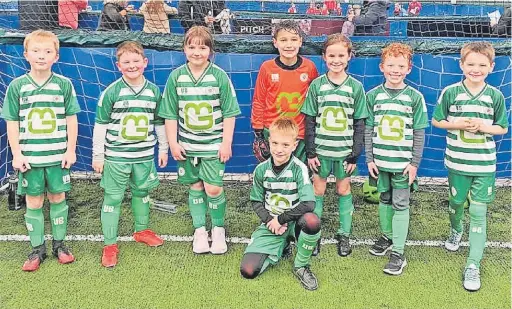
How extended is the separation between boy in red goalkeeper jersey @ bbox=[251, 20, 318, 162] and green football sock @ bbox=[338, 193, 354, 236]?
0.47 metres

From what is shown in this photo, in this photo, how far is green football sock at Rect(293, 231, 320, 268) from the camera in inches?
125

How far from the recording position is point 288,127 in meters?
3.14

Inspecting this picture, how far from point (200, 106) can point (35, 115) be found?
0.96 metres

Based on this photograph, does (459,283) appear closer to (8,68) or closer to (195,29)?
(195,29)

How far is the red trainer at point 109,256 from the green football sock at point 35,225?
0.40 m

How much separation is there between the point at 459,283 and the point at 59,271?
2327 mm

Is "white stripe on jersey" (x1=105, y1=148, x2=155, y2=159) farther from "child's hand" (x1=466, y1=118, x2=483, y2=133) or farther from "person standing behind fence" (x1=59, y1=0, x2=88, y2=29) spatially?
"person standing behind fence" (x1=59, y1=0, x2=88, y2=29)

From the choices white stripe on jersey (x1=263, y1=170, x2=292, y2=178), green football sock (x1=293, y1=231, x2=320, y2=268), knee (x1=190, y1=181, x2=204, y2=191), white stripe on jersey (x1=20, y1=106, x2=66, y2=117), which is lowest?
A: green football sock (x1=293, y1=231, x2=320, y2=268)

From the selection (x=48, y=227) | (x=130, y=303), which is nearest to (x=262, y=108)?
(x=130, y=303)

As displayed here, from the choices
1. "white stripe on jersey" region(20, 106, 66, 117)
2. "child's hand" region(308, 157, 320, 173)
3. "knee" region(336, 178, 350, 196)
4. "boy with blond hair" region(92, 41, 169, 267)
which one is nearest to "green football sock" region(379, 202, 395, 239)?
"knee" region(336, 178, 350, 196)

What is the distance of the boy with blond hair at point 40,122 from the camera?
127 inches

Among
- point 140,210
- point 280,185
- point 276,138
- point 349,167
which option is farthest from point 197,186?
point 349,167

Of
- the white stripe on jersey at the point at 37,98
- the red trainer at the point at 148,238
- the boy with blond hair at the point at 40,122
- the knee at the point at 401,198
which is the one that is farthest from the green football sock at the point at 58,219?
the knee at the point at 401,198

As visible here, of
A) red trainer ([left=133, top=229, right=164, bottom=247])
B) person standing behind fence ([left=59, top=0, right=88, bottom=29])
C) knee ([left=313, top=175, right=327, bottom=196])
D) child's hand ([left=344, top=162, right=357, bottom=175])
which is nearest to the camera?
child's hand ([left=344, top=162, right=357, bottom=175])
